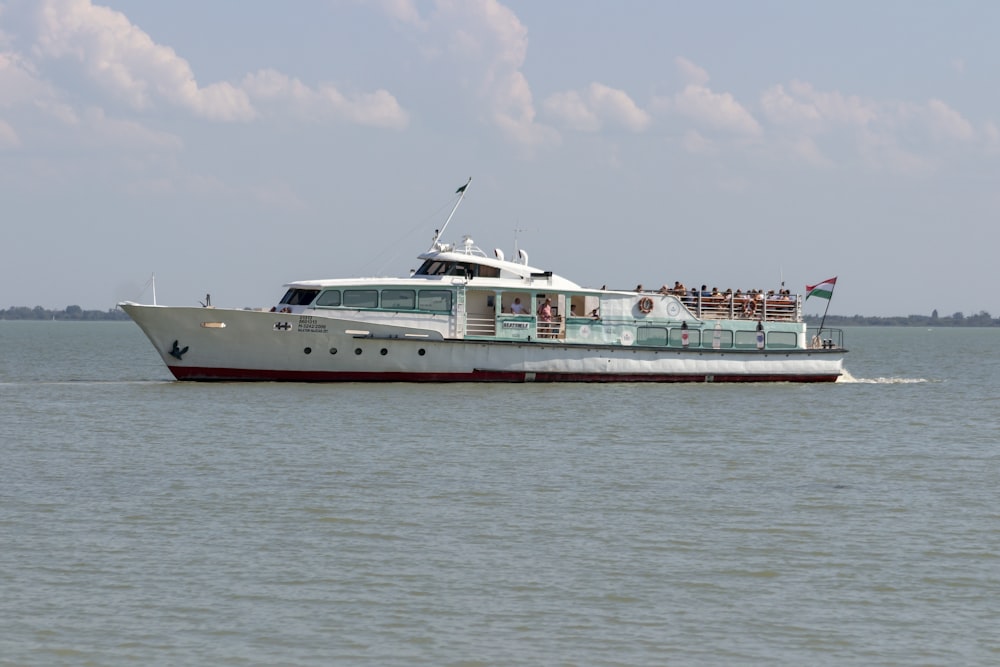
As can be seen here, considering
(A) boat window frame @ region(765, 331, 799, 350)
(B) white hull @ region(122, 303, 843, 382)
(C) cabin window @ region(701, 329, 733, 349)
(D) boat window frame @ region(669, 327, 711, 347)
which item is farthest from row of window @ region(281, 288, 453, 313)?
(A) boat window frame @ region(765, 331, 799, 350)

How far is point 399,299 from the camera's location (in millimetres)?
38938

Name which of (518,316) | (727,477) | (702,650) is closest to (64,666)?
(702,650)

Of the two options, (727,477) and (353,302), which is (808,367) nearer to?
(353,302)

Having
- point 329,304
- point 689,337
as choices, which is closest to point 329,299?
point 329,304

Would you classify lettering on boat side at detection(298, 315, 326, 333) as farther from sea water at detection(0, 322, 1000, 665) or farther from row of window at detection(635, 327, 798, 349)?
row of window at detection(635, 327, 798, 349)

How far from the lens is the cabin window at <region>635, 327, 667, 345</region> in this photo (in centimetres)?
4259

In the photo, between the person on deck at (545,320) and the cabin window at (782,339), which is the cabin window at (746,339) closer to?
the cabin window at (782,339)

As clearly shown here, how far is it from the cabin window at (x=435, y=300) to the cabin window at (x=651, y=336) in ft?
22.1

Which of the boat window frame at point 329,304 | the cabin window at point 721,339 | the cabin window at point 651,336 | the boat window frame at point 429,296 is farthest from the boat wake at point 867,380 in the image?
the boat window frame at point 329,304

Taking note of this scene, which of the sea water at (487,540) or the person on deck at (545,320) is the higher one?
the person on deck at (545,320)

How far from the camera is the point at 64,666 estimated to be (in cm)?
1191

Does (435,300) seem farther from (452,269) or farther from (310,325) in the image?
(310,325)

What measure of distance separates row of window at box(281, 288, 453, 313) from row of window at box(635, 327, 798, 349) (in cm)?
721

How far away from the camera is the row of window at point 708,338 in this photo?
1682 inches
